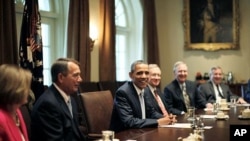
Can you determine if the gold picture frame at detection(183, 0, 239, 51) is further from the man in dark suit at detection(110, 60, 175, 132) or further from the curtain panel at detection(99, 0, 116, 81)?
the man in dark suit at detection(110, 60, 175, 132)

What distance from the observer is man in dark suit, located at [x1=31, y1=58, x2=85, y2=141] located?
2.87 meters

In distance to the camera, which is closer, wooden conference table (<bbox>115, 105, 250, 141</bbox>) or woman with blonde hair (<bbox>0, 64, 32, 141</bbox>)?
woman with blonde hair (<bbox>0, 64, 32, 141</bbox>)

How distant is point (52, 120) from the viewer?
2889 millimetres

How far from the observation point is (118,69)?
8.82 meters

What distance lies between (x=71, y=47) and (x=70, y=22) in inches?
15.3

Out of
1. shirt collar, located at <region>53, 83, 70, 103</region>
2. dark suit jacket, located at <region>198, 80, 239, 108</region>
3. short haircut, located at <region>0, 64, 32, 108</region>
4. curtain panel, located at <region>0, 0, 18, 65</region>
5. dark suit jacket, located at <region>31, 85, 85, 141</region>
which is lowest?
dark suit jacket, located at <region>198, 80, 239, 108</region>

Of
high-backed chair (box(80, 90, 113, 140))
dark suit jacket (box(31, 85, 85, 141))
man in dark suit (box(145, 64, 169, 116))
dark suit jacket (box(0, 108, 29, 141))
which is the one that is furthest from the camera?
man in dark suit (box(145, 64, 169, 116))

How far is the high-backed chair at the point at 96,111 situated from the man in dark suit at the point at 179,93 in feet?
4.53

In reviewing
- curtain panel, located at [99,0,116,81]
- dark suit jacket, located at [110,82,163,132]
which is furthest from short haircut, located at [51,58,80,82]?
curtain panel, located at [99,0,116,81]

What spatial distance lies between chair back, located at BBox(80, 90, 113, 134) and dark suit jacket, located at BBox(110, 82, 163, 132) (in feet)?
0.53

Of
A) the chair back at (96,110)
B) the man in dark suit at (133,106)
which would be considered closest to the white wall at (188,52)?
the man in dark suit at (133,106)

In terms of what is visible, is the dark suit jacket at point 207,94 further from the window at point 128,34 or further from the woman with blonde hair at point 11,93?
the woman with blonde hair at point 11,93

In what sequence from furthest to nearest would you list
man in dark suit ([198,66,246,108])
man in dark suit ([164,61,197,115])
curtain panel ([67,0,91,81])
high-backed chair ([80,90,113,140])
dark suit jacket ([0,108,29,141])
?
curtain panel ([67,0,91,81]), man in dark suit ([198,66,246,108]), man in dark suit ([164,61,197,115]), high-backed chair ([80,90,113,140]), dark suit jacket ([0,108,29,141])

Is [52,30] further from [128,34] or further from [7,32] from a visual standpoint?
[128,34]
